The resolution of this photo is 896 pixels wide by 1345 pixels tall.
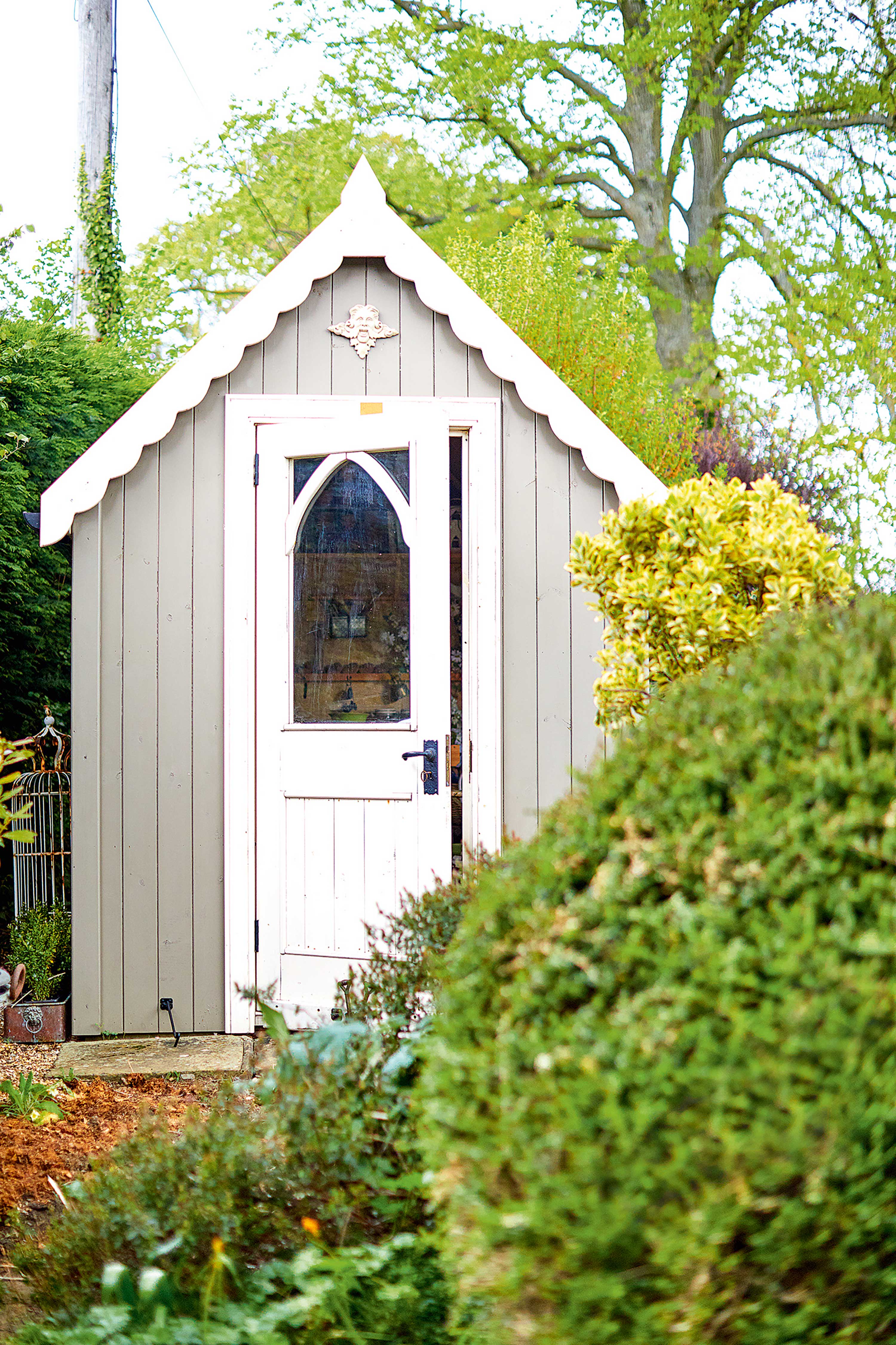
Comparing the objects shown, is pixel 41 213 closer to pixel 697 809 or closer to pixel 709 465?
pixel 709 465

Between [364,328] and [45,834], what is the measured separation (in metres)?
3.29

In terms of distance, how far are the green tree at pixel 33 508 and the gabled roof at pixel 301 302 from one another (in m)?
1.80

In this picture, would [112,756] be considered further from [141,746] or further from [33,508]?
[33,508]

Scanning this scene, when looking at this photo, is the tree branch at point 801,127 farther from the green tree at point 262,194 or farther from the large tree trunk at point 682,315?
the green tree at point 262,194

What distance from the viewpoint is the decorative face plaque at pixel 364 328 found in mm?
4980

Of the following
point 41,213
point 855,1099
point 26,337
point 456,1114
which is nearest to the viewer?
point 855,1099

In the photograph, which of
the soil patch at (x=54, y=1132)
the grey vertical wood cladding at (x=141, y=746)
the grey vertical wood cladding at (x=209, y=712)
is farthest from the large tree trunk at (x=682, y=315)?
the soil patch at (x=54, y=1132)

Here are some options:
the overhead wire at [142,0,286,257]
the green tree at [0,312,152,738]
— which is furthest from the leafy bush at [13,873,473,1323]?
the overhead wire at [142,0,286,257]

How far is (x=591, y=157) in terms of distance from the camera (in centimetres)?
1365

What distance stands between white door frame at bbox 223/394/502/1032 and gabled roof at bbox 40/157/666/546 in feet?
0.73

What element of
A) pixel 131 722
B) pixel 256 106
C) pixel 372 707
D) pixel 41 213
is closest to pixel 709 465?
pixel 372 707

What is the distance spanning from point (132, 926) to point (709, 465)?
580cm

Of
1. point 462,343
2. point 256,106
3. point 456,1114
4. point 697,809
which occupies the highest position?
point 256,106

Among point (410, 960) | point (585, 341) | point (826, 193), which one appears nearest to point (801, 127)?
point (826, 193)
